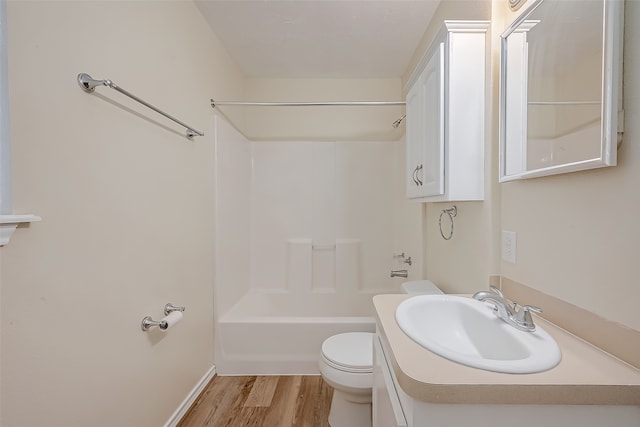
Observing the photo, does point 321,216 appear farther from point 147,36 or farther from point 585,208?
point 585,208

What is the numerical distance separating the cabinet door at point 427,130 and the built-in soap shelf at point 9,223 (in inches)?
56.7

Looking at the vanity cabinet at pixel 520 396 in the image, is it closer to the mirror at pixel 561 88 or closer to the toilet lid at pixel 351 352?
the mirror at pixel 561 88

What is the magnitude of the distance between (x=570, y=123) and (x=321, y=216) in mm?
2188

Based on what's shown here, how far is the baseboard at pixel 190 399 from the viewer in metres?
1.52

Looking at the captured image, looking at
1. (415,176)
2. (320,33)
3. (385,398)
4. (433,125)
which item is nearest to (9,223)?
(385,398)

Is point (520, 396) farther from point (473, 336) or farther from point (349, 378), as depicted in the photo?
point (349, 378)

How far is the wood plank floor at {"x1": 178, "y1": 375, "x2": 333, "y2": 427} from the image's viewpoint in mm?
1602

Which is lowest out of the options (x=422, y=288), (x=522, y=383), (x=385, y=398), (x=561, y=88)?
(x=385, y=398)

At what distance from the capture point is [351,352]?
157cm

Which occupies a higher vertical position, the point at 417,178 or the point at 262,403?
the point at 417,178

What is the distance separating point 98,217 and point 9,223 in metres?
0.33

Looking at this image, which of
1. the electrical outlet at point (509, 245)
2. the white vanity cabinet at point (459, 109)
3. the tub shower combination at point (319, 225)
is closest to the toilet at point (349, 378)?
the electrical outlet at point (509, 245)

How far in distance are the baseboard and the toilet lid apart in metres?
0.87

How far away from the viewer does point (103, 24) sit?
41.6 inches
